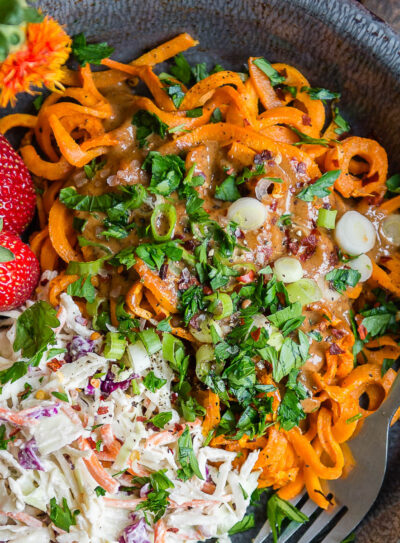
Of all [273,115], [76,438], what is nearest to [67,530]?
[76,438]

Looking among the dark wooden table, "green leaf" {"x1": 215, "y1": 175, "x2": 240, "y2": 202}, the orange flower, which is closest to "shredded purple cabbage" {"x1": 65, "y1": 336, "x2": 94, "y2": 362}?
"green leaf" {"x1": 215, "y1": 175, "x2": 240, "y2": 202}

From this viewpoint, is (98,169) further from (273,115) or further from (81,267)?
(273,115)

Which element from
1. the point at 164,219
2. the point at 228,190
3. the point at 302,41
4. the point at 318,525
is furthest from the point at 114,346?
the point at 302,41

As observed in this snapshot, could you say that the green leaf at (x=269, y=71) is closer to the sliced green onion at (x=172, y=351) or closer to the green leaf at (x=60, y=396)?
the sliced green onion at (x=172, y=351)

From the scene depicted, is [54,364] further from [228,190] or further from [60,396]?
[228,190]

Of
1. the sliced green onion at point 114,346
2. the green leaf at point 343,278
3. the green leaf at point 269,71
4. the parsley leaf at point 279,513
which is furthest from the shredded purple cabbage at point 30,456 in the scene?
the green leaf at point 269,71

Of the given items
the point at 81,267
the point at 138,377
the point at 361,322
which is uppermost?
the point at 361,322
